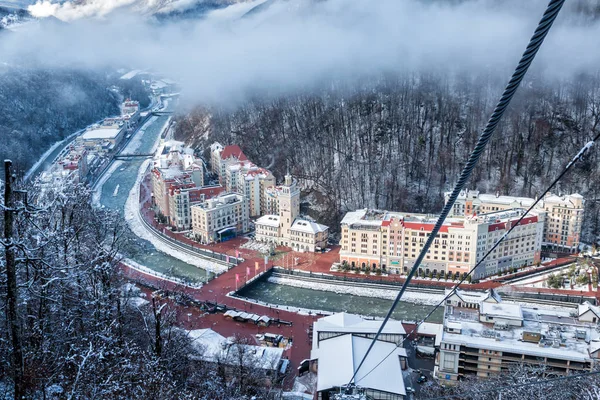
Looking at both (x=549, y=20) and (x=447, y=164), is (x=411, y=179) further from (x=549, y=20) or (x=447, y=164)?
(x=549, y=20)

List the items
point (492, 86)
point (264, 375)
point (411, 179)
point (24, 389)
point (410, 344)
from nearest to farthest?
point (24, 389) → point (264, 375) → point (410, 344) → point (411, 179) → point (492, 86)

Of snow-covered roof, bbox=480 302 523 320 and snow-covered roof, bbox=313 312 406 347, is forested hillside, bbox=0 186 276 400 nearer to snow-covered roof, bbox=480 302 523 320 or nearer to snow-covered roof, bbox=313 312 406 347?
snow-covered roof, bbox=313 312 406 347

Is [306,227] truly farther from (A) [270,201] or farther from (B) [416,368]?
(B) [416,368]

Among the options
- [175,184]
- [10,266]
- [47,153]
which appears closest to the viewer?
[10,266]

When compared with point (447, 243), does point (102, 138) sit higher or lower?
higher

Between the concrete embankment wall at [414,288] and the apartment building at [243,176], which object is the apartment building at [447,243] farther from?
the apartment building at [243,176]

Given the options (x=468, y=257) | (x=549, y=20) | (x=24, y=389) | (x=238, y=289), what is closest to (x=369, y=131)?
(x=468, y=257)

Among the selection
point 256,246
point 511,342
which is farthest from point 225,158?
point 511,342
